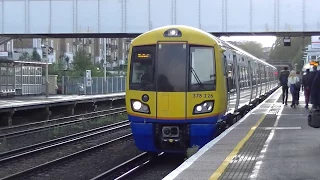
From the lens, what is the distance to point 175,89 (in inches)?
430

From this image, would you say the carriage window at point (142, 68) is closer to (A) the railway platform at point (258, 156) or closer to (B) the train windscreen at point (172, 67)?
(B) the train windscreen at point (172, 67)

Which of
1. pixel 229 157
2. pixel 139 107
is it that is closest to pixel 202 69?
pixel 139 107

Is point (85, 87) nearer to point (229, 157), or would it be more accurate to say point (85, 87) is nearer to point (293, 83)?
point (293, 83)

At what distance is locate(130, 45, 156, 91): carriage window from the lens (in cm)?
1112

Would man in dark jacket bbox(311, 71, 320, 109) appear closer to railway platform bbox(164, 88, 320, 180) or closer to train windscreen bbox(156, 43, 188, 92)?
railway platform bbox(164, 88, 320, 180)

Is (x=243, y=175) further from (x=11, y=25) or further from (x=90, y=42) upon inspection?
(x=90, y=42)

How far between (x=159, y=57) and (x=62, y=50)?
79.3 m

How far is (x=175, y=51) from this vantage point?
11.1 metres

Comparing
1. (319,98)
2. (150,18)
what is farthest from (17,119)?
(319,98)

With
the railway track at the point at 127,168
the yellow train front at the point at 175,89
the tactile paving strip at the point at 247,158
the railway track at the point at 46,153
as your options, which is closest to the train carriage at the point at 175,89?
the yellow train front at the point at 175,89

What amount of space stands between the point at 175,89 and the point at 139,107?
0.84 meters

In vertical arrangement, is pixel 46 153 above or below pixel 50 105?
below

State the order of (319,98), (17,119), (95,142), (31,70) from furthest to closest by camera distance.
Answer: (31,70) < (17,119) < (95,142) < (319,98)

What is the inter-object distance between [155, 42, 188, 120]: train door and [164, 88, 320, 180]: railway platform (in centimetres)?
103
